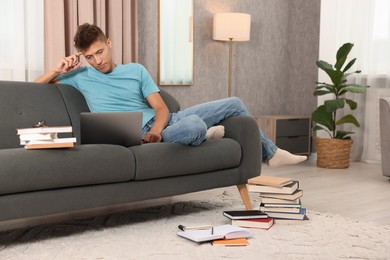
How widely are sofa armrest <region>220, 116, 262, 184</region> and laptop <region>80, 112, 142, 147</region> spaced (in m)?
0.61

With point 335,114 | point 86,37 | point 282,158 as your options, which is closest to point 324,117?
point 335,114

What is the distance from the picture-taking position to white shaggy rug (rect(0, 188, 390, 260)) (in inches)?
86.9

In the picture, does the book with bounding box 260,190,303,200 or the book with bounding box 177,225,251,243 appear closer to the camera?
the book with bounding box 177,225,251,243

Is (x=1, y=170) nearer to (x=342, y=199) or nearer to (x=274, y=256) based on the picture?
(x=274, y=256)

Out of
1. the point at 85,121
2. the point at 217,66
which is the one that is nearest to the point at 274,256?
the point at 85,121

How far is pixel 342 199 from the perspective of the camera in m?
3.40

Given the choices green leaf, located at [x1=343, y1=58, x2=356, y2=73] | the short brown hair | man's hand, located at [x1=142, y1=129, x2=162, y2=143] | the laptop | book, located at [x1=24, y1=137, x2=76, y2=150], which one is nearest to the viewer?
book, located at [x1=24, y1=137, x2=76, y2=150]

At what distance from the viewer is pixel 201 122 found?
2.75m

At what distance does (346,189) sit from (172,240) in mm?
1789

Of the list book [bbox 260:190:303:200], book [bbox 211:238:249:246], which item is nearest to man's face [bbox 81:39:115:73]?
book [bbox 260:190:303:200]

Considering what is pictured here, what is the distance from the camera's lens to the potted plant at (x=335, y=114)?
4.75m

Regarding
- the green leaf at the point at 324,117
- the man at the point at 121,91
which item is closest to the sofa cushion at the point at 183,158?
the man at the point at 121,91

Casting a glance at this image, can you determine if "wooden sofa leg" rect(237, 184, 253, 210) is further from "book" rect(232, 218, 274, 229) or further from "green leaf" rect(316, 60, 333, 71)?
"green leaf" rect(316, 60, 333, 71)

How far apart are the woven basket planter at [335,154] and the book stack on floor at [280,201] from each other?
2.09 m
